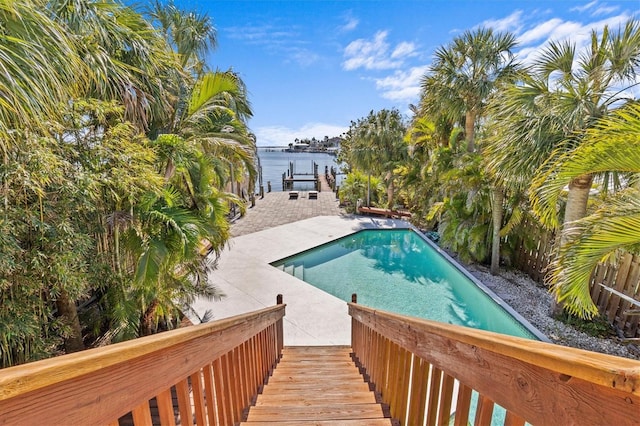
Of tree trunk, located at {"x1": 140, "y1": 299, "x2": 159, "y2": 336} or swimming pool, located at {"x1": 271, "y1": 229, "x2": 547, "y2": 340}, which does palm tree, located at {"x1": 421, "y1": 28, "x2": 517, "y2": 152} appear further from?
tree trunk, located at {"x1": 140, "y1": 299, "x2": 159, "y2": 336}

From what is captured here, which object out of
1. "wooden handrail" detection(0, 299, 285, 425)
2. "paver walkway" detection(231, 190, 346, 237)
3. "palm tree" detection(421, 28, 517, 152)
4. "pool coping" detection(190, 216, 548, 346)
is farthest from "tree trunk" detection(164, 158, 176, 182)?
"palm tree" detection(421, 28, 517, 152)

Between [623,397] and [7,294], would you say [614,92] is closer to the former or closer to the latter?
[623,397]

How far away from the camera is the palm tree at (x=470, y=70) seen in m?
7.86

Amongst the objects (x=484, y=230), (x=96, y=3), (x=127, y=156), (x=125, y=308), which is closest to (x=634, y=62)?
(x=484, y=230)

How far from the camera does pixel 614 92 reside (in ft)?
12.8

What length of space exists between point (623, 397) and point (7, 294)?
3.69 metres

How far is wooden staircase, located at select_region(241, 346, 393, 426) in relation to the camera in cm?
197

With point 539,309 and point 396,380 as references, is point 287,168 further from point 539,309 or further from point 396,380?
point 396,380

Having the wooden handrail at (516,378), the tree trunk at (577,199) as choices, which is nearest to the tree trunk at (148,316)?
the wooden handrail at (516,378)

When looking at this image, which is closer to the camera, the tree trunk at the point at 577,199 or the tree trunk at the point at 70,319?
the tree trunk at the point at 70,319

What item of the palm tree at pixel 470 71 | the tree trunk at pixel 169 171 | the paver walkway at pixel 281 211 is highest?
the palm tree at pixel 470 71

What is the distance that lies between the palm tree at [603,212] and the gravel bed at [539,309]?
6.43 ft

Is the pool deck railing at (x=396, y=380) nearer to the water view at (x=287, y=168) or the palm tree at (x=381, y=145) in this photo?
the palm tree at (x=381, y=145)

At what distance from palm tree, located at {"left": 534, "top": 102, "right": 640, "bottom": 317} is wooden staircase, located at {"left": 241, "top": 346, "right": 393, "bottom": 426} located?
2504mm
